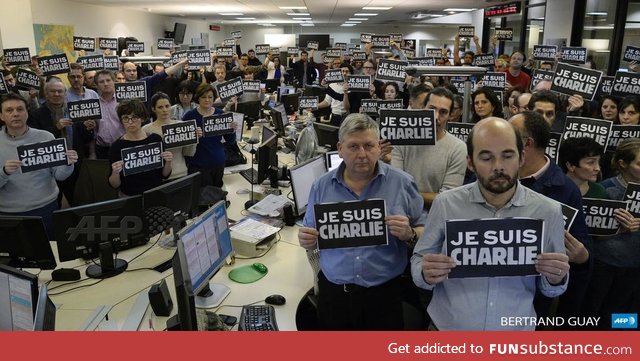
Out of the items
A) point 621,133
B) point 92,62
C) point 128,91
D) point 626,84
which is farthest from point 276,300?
point 92,62

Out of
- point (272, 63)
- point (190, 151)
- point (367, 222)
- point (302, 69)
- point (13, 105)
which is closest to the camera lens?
point (367, 222)

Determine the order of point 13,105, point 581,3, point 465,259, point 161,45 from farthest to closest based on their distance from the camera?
point 581,3, point 161,45, point 13,105, point 465,259

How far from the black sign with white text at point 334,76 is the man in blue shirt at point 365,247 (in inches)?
210

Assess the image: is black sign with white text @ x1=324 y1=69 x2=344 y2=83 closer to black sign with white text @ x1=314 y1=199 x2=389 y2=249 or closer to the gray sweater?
the gray sweater

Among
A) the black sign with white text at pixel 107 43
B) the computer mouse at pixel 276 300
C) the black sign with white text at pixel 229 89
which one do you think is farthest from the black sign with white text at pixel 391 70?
the black sign with white text at pixel 107 43

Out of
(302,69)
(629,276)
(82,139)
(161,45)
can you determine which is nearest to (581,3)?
(302,69)

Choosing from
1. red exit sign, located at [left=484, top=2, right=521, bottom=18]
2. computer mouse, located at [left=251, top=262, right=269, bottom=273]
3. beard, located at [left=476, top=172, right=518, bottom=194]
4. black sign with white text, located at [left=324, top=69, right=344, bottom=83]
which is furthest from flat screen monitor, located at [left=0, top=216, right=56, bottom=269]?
A: red exit sign, located at [left=484, top=2, right=521, bottom=18]

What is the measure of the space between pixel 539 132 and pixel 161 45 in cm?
870

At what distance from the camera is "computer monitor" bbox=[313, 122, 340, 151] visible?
5184 millimetres

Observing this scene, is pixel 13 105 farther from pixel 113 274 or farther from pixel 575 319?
pixel 575 319

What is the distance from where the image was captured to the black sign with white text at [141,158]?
376 cm

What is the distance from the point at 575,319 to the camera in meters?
3.03

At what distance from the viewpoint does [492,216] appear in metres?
1.89

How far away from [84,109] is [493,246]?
443 cm
